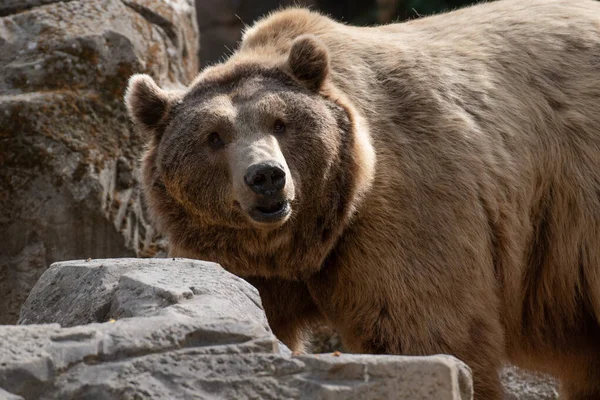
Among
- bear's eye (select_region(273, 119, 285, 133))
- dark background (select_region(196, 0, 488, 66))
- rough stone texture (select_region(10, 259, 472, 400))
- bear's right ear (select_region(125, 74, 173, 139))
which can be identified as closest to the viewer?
rough stone texture (select_region(10, 259, 472, 400))

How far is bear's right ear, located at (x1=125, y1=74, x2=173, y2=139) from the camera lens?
595cm

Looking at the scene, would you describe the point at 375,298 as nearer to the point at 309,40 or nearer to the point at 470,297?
the point at 470,297

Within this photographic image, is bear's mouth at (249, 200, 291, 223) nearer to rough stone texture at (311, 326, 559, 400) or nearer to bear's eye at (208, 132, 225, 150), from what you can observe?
bear's eye at (208, 132, 225, 150)

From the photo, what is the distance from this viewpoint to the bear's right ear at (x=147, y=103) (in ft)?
19.5

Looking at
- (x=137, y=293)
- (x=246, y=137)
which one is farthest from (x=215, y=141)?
(x=137, y=293)

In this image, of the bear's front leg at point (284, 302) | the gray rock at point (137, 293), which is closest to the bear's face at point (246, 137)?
the bear's front leg at point (284, 302)

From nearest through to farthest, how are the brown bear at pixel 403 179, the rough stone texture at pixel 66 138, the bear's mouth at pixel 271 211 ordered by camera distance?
the bear's mouth at pixel 271 211 < the brown bear at pixel 403 179 < the rough stone texture at pixel 66 138

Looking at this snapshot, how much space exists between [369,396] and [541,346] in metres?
3.48

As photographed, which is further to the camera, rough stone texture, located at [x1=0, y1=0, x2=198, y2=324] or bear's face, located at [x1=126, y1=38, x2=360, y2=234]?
rough stone texture, located at [x1=0, y1=0, x2=198, y2=324]

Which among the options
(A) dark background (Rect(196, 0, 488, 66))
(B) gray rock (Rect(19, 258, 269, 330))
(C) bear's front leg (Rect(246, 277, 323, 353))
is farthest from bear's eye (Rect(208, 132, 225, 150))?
(A) dark background (Rect(196, 0, 488, 66))

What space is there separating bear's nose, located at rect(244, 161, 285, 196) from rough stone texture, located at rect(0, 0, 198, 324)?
2.63 meters

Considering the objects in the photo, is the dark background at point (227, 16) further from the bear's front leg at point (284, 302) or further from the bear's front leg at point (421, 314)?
the bear's front leg at point (421, 314)

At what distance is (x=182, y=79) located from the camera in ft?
28.5

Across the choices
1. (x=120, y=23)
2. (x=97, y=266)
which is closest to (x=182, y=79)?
(x=120, y=23)
